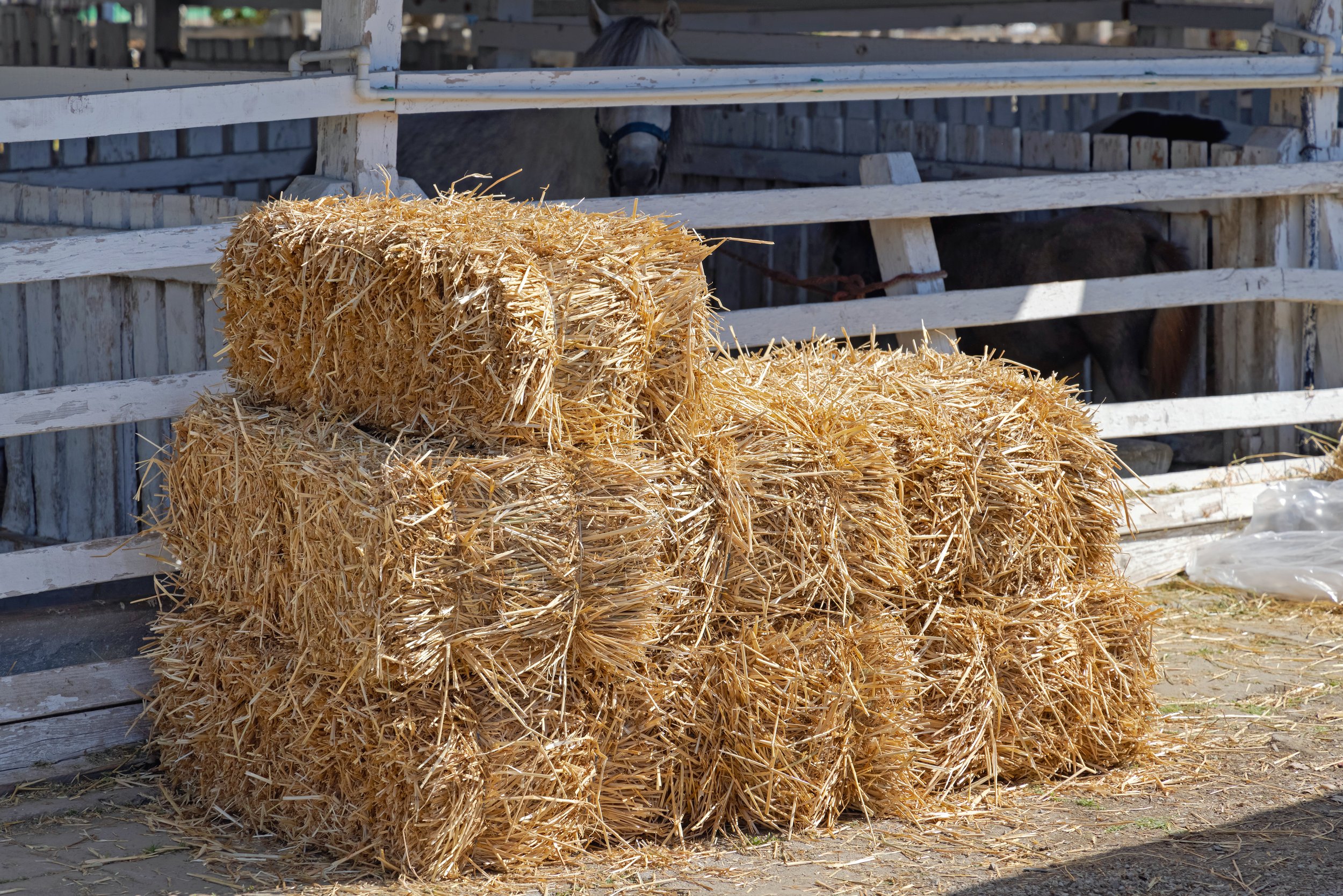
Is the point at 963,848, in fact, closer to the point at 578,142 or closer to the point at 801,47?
the point at 578,142

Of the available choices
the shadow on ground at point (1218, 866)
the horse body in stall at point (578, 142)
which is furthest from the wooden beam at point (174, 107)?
the shadow on ground at point (1218, 866)

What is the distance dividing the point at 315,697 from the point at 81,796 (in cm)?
85

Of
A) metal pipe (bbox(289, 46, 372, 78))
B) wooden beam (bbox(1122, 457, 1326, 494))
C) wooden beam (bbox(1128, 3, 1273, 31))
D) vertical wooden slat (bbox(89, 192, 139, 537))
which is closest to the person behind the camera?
metal pipe (bbox(289, 46, 372, 78))

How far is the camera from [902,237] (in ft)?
16.3

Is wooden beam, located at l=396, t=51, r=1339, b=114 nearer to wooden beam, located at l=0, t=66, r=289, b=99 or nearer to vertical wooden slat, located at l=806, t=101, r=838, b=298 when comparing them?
wooden beam, located at l=0, t=66, r=289, b=99

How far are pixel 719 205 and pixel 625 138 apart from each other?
62.3 inches

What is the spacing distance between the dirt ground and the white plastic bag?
1299 millimetres

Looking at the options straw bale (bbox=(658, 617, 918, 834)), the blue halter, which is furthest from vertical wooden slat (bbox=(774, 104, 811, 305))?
straw bale (bbox=(658, 617, 918, 834))

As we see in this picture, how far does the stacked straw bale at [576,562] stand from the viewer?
9.34 ft

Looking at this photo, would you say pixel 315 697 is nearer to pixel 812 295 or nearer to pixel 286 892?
pixel 286 892

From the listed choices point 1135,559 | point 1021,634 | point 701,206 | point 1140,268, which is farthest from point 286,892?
point 1140,268

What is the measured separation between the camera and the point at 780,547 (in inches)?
125

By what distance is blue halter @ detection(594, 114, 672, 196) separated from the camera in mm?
5859

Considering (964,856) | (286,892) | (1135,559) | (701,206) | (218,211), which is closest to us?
(286,892)
